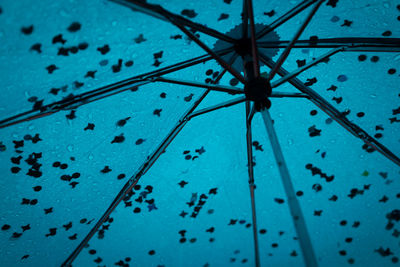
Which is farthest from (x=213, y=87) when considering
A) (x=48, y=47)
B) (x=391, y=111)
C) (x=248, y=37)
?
(x=391, y=111)

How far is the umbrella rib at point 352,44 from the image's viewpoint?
2.26m

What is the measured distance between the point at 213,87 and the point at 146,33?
0.53 m

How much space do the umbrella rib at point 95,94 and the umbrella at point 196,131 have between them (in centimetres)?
1

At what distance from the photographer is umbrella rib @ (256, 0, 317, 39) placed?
2.10 meters

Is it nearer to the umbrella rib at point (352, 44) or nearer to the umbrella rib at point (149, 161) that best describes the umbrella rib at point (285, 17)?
the umbrella rib at point (352, 44)

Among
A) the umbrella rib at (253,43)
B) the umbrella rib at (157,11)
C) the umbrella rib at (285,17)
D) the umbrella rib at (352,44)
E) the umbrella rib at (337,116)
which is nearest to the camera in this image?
the umbrella rib at (157,11)

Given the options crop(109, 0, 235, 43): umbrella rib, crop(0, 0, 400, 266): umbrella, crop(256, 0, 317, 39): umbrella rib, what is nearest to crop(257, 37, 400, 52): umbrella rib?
crop(0, 0, 400, 266): umbrella

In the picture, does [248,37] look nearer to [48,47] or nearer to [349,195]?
[48,47]

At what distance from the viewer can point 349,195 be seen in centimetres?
285

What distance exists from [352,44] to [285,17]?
478 millimetres

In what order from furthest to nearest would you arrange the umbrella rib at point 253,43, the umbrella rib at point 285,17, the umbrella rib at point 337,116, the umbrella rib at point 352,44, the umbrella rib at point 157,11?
the umbrella rib at point 337,116 < the umbrella rib at point 352,44 < the umbrella rib at point 285,17 < the umbrella rib at point 253,43 < the umbrella rib at point 157,11

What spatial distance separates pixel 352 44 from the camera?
228cm

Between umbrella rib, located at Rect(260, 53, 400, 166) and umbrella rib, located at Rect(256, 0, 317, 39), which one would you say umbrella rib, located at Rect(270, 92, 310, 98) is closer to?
umbrella rib, located at Rect(260, 53, 400, 166)

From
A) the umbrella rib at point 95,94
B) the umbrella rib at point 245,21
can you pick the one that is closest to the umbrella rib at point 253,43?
the umbrella rib at point 245,21
